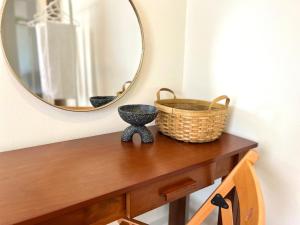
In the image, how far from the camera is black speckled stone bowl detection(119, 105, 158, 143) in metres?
1.04

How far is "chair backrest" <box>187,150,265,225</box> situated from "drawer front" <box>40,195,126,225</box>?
225mm

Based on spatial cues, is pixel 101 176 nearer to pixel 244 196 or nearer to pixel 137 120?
pixel 137 120

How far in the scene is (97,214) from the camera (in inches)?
28.5

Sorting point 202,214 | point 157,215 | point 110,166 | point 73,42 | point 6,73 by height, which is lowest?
point 157,215

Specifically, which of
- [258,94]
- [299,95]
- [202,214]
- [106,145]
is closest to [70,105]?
[106,145]

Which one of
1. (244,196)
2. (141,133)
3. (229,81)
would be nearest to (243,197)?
(244,196)

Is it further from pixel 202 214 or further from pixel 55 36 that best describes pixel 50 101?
pixel 202 214

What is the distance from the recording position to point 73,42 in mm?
1047

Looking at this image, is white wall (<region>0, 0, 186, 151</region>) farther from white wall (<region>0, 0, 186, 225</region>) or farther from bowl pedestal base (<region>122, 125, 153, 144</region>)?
bowl pedestal base (<region>122, 125, 153, 144</region>)

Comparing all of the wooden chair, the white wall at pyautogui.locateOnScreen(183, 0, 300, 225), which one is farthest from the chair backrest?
the white wall at pyautogui.locateOnScreen(183, 0, 300, 225)

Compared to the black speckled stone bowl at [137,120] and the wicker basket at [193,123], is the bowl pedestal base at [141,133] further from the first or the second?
the wicker basket at [193,123]

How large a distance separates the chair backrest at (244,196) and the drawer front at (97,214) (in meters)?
0.23

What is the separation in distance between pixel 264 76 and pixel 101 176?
0.80 metres

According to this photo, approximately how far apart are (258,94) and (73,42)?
0.83m
